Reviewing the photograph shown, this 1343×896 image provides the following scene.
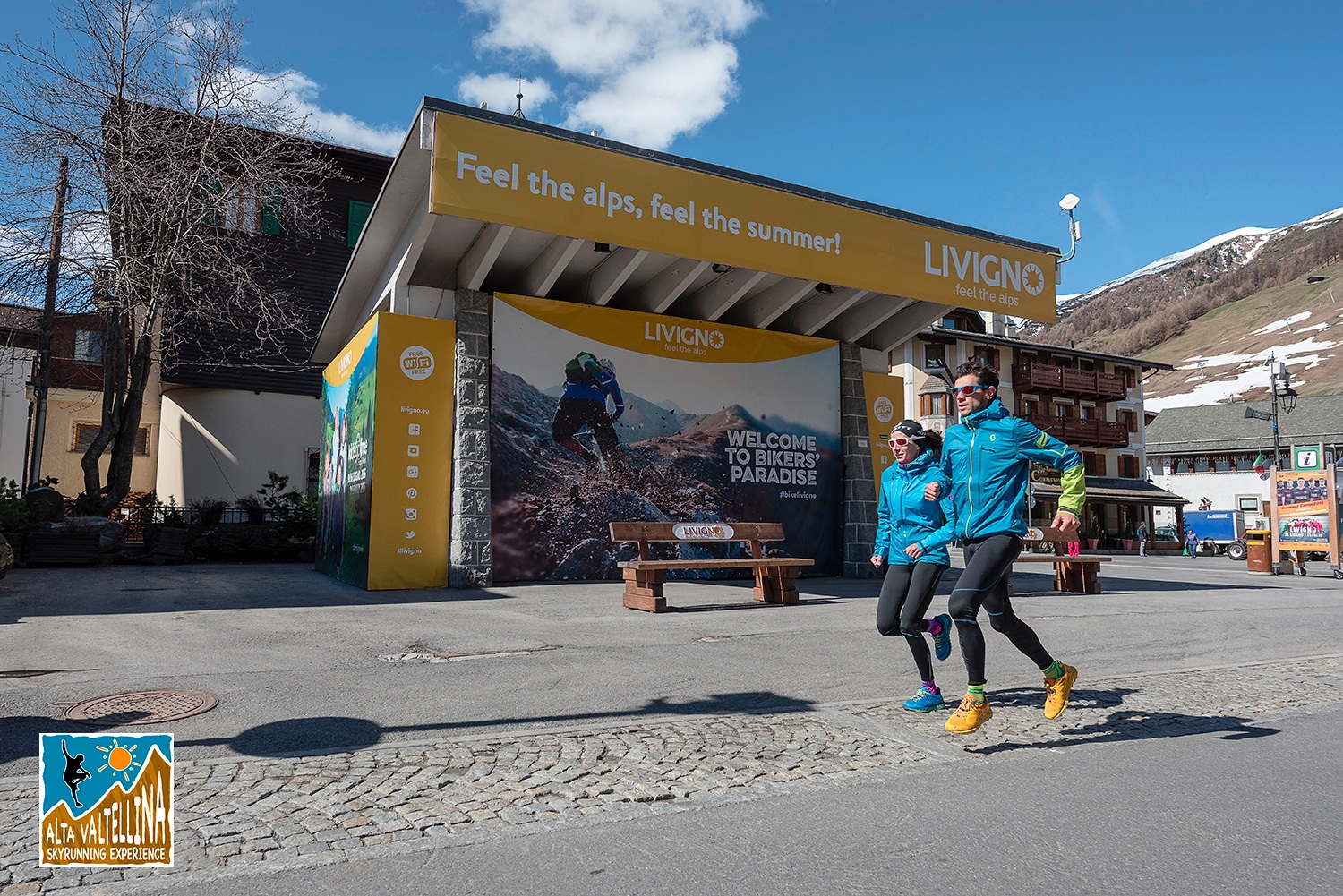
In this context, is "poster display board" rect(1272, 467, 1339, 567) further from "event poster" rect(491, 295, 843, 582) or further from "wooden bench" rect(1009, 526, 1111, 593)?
"event poster" rect(491, 295, 843, 582)

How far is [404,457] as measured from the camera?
12.9 meters

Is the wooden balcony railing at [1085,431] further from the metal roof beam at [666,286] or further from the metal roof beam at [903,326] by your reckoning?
the metal roof beam at [666,286]

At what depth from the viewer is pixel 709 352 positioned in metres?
15.3

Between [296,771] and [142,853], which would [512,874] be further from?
[296,771]

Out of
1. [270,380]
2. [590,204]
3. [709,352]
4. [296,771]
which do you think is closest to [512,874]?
[296,771]

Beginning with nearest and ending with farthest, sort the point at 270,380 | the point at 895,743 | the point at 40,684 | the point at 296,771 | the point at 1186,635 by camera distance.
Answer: the point at 296,771 → the point at 895,743 → the point at 40,684 → the point at 1186,635 → the point at 270,380

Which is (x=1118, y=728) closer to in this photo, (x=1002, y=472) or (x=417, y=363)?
(x=1002, y=472)

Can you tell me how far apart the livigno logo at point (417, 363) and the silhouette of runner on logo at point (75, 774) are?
33.1 feet

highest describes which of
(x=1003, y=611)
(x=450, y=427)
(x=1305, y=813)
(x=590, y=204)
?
(x=590, y=204)

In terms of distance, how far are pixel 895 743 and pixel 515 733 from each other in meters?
2.00

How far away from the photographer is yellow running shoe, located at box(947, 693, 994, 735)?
4.80m

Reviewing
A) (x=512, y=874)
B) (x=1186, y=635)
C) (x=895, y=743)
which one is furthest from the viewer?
(x=1186, y=635)

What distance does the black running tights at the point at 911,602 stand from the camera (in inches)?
200

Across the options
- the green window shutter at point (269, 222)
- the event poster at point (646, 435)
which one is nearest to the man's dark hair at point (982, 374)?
the event poster at point (646, 435)
